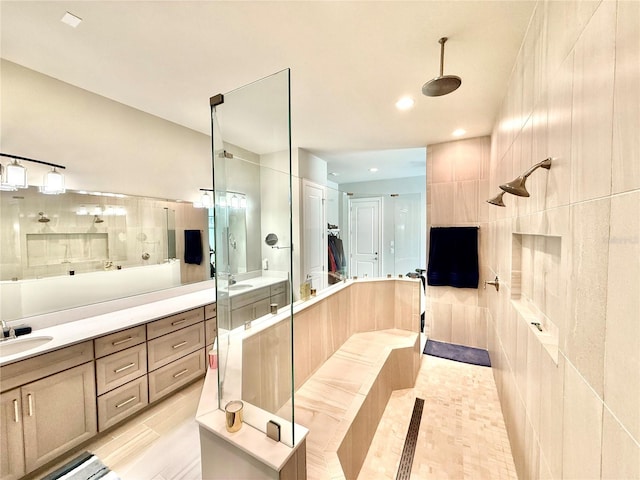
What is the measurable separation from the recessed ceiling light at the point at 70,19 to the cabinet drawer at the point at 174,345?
2.10 metres

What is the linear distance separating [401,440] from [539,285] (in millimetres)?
1369

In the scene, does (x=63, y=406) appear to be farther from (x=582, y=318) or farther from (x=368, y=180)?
(x=368, y=180)

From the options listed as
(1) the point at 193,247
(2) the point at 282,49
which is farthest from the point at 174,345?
(2) the point at 282,49

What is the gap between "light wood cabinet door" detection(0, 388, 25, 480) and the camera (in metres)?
1.34

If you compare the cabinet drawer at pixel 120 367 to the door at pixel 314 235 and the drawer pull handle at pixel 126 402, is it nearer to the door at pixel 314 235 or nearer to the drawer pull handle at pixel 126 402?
the drawer pull handle at pixel 126 402

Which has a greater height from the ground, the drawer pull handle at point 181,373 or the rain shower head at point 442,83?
the rain shower head at point 442,83

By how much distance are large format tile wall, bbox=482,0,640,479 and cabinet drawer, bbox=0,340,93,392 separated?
249cm

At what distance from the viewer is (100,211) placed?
7.00ft

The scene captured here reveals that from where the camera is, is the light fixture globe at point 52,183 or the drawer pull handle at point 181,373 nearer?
the light fixture globe at point 52,183

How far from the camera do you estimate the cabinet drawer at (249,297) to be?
4.96 ft

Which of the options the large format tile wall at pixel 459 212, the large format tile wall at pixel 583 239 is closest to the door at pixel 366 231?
the large format tile wall at pixel 459 212

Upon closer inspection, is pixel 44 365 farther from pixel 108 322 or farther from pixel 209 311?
pixel 209 311

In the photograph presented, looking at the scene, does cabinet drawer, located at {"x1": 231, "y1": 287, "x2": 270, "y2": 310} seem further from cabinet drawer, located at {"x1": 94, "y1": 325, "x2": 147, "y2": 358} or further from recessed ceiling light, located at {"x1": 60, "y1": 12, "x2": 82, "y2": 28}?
recessed ceiling light, located at {"x1": 60, "y1": 12, "x2": 82, "y2": 28}

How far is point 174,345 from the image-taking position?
2193 mm
